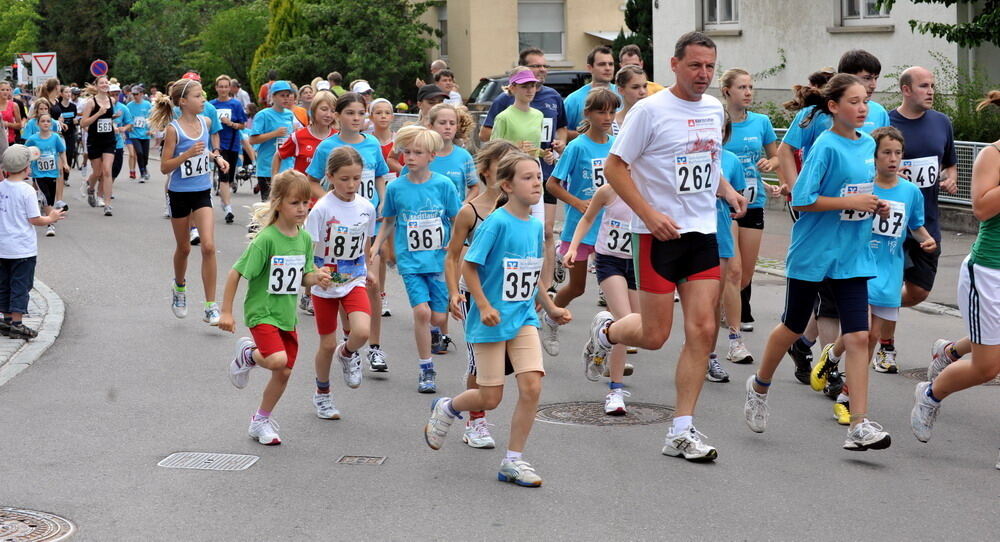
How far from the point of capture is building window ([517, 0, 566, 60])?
41.3 metres

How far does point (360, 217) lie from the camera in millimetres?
8438

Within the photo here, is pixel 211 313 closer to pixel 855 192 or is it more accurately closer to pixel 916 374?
pixel 916 374

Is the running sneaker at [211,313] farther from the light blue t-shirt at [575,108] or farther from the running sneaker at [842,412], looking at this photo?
the running sneaker at [842,412]

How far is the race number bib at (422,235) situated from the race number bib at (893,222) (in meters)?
2.71

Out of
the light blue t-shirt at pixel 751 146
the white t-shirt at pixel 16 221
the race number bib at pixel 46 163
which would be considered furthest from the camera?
the race number bib at pixel 46 163

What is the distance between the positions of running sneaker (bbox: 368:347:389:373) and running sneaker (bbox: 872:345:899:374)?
325 centimetres

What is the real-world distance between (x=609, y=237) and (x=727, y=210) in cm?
91

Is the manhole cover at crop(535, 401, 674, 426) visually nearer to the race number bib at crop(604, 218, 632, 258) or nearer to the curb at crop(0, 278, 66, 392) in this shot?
the race number bib at crop(604, 218, 632, 258)

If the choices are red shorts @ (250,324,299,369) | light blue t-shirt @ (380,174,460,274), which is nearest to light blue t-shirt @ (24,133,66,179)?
light blue t-shirt @ (380,174,460,274)

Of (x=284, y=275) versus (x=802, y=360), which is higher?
(x=284, y=275)

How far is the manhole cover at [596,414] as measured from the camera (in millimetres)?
7816

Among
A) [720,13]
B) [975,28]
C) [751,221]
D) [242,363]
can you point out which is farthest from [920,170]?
[720,13]

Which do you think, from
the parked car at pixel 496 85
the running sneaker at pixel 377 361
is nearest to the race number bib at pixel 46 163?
the parked car at pixel 496 85

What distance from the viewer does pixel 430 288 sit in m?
9.03
